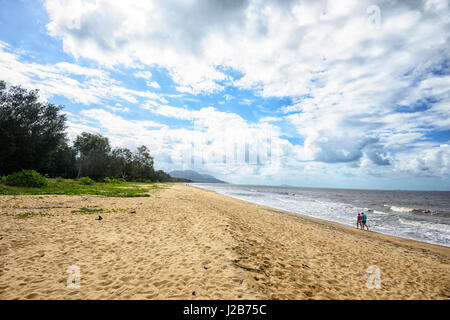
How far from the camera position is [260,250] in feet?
28.5

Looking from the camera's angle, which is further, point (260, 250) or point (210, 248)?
point (260, 250)

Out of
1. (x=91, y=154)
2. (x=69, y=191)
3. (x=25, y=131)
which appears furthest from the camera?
(x=91, y=154)

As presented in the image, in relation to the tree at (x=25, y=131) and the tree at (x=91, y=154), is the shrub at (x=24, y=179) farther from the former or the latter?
the tree at (x=91, y=154)

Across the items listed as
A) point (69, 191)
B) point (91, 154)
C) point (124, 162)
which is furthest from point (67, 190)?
point (124, 162)

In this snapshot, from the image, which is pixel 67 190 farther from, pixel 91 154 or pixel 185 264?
pixel 91 154

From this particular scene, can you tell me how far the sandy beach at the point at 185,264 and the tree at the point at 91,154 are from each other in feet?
208

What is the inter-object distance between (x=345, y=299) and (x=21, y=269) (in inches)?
383

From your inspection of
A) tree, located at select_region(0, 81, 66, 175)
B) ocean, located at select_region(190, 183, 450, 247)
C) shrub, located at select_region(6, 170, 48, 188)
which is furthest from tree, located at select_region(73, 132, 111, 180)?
ocean, located at select_region(190, 183, 450, 247)

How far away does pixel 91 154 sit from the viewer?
6738 centimetres

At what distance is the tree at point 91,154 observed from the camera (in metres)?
67.0

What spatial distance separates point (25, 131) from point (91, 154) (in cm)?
3484
